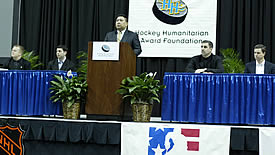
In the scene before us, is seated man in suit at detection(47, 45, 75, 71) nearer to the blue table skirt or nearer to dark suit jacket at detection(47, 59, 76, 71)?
dark suit jacket at detection(47, 59, 76, 71)

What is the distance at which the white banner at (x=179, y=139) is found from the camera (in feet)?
15.4

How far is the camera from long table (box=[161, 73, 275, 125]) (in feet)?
17.2

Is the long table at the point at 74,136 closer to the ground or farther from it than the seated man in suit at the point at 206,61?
closer to the ground

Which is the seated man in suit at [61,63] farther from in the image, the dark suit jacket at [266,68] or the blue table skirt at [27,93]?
the dark suit jacket at [266,68]

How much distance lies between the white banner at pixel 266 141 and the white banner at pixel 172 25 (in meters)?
3.66

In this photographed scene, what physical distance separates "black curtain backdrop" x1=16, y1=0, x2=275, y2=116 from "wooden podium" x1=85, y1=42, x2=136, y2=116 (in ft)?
10.5

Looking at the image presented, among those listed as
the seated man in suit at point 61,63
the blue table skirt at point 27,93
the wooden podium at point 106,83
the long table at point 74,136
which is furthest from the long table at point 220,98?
the seated man in suit at point 61,63

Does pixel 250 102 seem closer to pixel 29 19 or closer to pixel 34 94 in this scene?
pixel 34 94

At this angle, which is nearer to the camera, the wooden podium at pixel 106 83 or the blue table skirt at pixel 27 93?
the wooden podium at pixel 106 83

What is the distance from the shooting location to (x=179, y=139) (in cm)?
473

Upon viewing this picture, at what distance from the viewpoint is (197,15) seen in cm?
819

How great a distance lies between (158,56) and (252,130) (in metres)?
3.82

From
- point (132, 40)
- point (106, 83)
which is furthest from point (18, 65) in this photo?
point (106, 83)

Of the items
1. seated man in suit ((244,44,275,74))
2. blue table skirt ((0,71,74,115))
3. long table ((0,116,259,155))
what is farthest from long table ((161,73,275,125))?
blue table skirt ((0,71,74,115))
